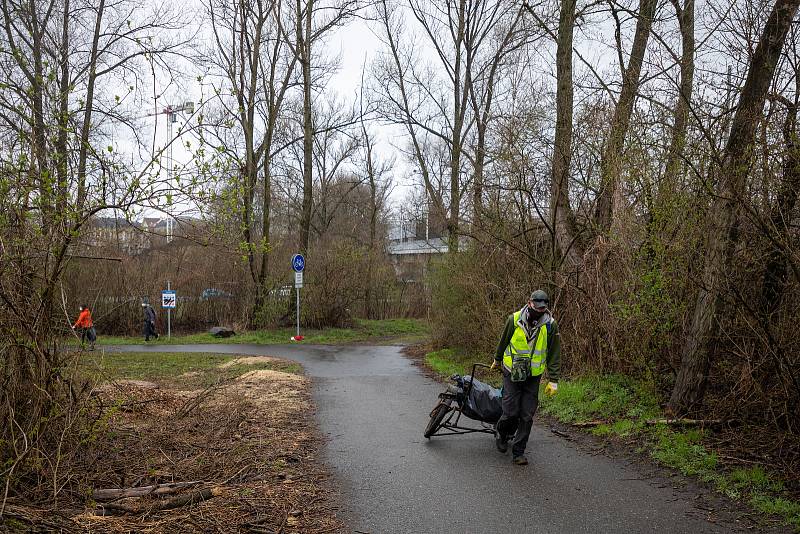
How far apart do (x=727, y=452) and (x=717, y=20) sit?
481 cm

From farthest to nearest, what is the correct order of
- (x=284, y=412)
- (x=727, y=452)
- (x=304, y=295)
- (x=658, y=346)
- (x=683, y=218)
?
(x=304, y=295) < (x=284, y=412) < (x=658, y=346) < (x=683, y=218) < (x=727, y=452)

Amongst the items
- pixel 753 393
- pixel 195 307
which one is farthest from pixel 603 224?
pixel 195 307

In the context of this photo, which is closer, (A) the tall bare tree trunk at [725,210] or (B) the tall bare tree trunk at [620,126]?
(A) the tall bare tree trunk at [725,210]

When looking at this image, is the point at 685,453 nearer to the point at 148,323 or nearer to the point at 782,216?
the point at 782,216

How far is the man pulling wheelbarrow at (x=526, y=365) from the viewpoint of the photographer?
685 cm

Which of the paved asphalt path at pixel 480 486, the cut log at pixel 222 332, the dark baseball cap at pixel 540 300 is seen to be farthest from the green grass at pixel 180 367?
the dark baseball cap at pixel 540 300

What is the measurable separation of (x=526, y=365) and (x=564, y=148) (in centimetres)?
647

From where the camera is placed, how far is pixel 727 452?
6.50 m

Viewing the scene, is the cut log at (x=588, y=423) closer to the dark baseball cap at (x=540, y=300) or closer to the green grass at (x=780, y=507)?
the dark baseball cap at (x=540, y=300)

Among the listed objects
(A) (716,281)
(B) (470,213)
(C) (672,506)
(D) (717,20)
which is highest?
(D) (717,20)

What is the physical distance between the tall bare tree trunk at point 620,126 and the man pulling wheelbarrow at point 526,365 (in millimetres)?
3775

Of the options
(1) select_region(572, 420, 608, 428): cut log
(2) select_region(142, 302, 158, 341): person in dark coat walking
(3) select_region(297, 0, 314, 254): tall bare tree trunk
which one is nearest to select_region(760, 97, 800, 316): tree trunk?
(1) select_region(572, 420, 608, 428): cut log

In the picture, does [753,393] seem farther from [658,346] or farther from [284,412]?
[284,412]

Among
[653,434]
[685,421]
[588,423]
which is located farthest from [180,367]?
[685,421]
